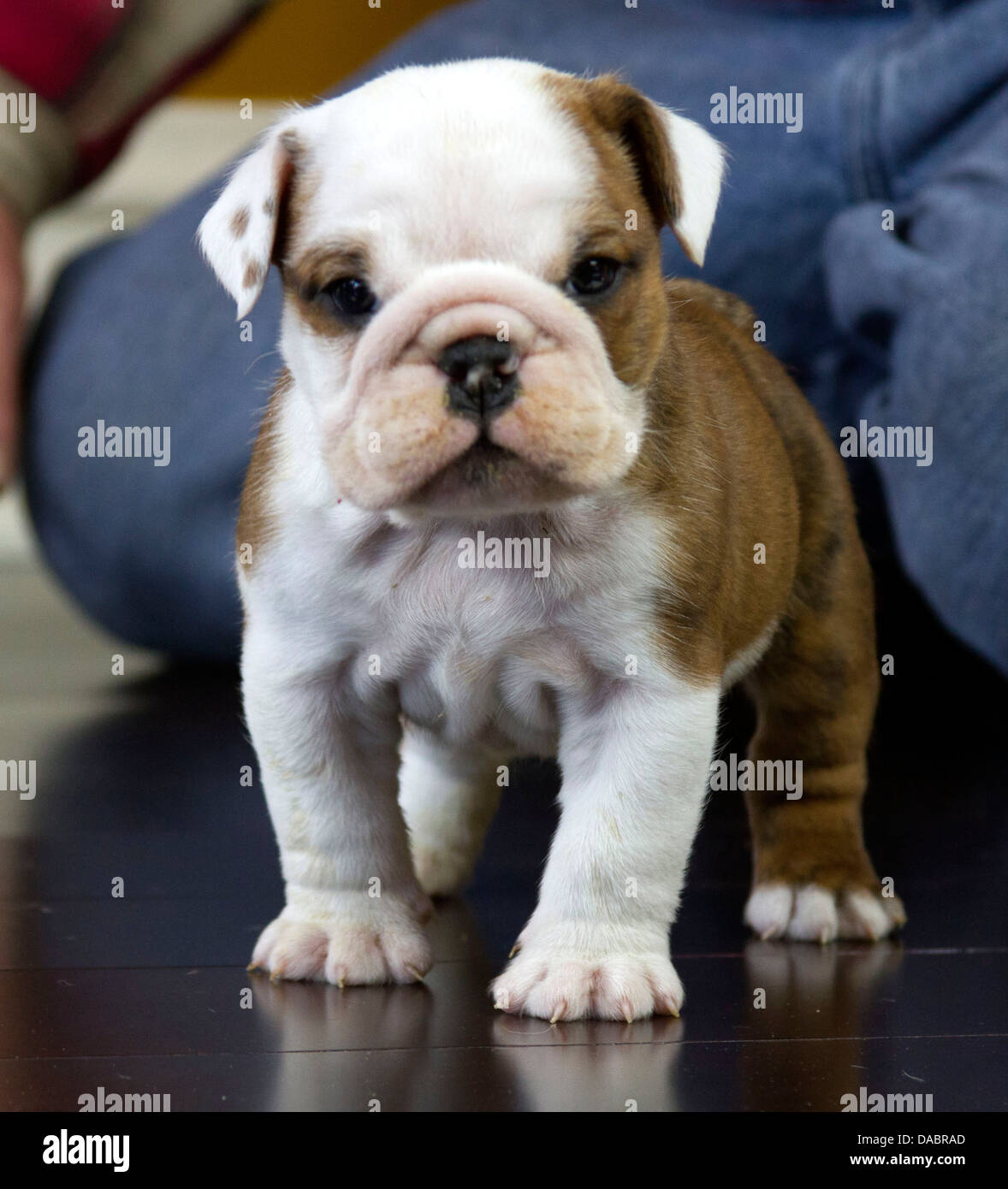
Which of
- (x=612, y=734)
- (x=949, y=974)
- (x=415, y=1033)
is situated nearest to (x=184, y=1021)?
(x=415, y=1033)

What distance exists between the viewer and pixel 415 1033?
1.85 meters

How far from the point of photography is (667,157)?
78.0 inches

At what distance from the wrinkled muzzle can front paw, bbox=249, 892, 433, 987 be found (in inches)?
24.1

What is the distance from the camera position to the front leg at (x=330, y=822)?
6.71 feet

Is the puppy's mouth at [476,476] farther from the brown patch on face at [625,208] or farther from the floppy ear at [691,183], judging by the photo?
the floppy ear at [691,183]

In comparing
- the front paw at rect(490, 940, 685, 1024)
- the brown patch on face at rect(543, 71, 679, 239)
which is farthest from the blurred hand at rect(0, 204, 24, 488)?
the front paw at rect(490, 940, 685, 1024)

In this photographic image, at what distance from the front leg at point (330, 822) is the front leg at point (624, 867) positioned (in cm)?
21

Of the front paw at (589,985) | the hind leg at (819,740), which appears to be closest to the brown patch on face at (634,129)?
the hind leg at (819,740)

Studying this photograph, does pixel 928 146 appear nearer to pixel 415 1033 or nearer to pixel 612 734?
pixel 612 734

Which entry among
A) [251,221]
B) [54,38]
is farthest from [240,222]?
[54,38]

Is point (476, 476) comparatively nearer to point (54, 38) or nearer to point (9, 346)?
point (9, 346)

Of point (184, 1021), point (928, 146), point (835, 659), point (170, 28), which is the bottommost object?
point (184, 1021)

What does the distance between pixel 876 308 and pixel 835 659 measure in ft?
5.06
